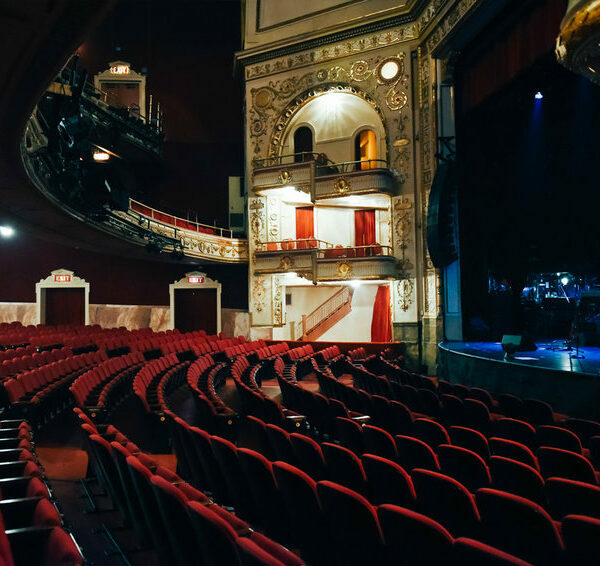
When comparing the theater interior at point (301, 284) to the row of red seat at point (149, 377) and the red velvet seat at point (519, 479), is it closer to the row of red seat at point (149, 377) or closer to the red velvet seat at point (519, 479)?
the red velvet seat at point (519, 479)

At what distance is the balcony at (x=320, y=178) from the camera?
1208 cm

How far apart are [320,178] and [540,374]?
822 cm

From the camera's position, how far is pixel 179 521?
1734 mm

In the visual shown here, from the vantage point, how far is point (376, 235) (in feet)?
44.7

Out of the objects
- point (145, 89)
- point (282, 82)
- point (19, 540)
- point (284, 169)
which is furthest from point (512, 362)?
point (145, 89)

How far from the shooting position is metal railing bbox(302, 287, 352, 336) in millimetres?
14492

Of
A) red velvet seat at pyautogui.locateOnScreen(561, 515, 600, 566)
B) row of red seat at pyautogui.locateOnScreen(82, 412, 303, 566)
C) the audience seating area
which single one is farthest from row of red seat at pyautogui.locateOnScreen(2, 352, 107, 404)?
red velvet seat at pyautogui.locateOnScreen(561, 515, 600, 566)

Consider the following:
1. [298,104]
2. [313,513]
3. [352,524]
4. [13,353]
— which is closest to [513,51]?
[298,104]

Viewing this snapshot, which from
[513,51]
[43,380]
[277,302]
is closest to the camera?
[43,380]

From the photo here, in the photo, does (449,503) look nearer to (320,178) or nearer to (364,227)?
(320,178)

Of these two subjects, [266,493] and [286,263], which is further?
[286,263]

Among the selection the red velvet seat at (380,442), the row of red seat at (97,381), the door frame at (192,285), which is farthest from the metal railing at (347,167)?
the red velvet seat at (380,442)

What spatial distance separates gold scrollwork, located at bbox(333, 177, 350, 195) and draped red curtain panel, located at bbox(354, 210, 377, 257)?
148 centimetres

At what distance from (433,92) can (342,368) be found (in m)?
6.42
